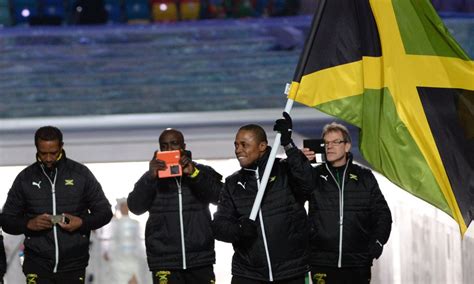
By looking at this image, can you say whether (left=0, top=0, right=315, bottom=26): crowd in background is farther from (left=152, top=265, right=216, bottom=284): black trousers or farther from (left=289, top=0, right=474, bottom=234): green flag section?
(left=289, top=0, right=474, bottom=234): green flag section

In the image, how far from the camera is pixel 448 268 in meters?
7.72

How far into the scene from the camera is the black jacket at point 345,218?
6535 mm

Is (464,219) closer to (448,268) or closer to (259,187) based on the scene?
(259,187)

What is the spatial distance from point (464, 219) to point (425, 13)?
1.02 meters

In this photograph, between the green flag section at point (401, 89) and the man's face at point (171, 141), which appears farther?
the man's face at point (171, 141)

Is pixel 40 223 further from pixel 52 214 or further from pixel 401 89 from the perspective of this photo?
pixel 401 89

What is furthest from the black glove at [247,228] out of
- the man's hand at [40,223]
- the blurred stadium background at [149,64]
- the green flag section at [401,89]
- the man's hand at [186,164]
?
the blurred stadium background at [149,64]

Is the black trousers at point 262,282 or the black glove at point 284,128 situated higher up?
the black glove at point 284,128

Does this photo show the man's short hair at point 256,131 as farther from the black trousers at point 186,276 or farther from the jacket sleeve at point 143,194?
the black trousers at point 186,276

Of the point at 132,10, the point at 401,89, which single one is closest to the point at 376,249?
the point at 401,89

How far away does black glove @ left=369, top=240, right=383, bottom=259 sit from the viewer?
6.46m

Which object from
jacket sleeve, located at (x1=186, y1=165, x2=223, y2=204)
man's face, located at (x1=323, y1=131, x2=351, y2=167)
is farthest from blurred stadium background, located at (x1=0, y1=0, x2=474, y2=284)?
man's face, located at (x1=323, y1=131, x2=351, y2=167)

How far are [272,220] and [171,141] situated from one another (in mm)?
762

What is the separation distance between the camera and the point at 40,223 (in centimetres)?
658
